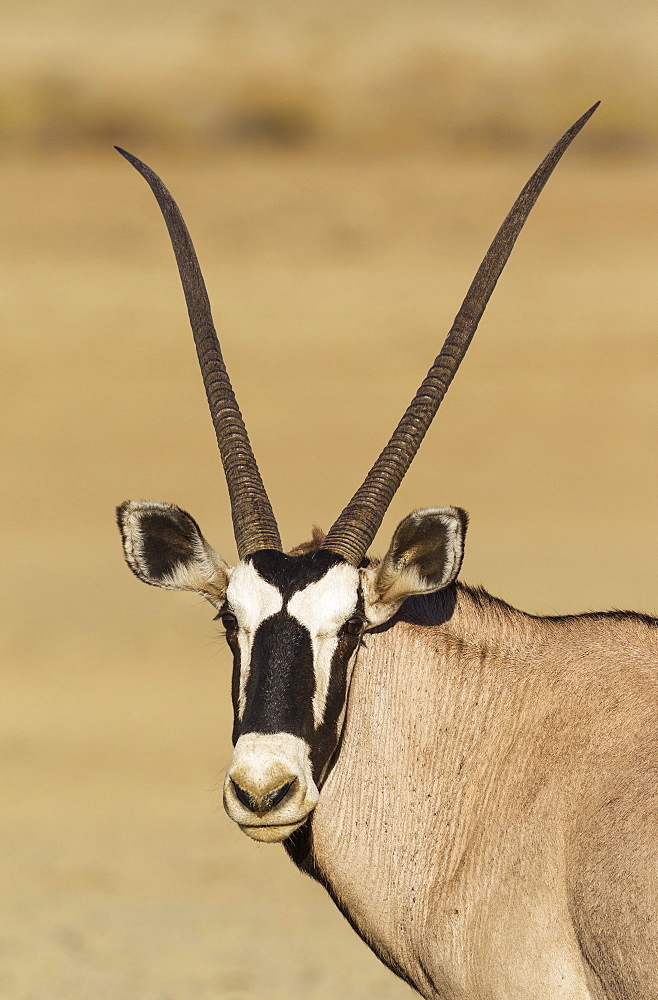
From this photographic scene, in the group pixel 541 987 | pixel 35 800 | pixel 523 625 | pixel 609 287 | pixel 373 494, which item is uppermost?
pixel 609 287

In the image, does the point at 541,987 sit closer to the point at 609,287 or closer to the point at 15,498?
the point at 15,498

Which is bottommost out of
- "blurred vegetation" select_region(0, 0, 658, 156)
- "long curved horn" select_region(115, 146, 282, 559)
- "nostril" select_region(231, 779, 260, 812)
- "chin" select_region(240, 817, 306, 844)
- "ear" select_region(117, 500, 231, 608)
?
"chin" select_region(240, 817, 306, 844)

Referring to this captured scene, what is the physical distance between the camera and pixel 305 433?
40.2m

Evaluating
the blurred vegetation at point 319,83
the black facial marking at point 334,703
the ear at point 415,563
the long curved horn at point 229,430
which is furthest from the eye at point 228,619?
the blurred vegetation at point 319,83

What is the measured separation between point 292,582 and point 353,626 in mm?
348

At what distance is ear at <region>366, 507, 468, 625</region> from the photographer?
24.8 ft

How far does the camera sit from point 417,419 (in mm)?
8219

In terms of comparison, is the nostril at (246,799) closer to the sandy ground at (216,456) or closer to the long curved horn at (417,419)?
the long curved horn at (417,419)

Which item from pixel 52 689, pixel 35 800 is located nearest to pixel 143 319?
pixel 52 689

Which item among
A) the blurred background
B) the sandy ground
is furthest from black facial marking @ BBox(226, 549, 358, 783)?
the sandy ground

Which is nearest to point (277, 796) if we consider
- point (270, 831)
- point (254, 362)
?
point (270, 831)

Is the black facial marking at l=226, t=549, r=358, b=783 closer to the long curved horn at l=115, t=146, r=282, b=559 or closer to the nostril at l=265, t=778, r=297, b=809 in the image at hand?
the nostril at l=265, t=778, r=297, b=809

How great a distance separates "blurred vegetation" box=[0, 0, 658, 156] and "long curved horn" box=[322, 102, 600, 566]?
51.4 m

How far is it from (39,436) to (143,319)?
6.70m
